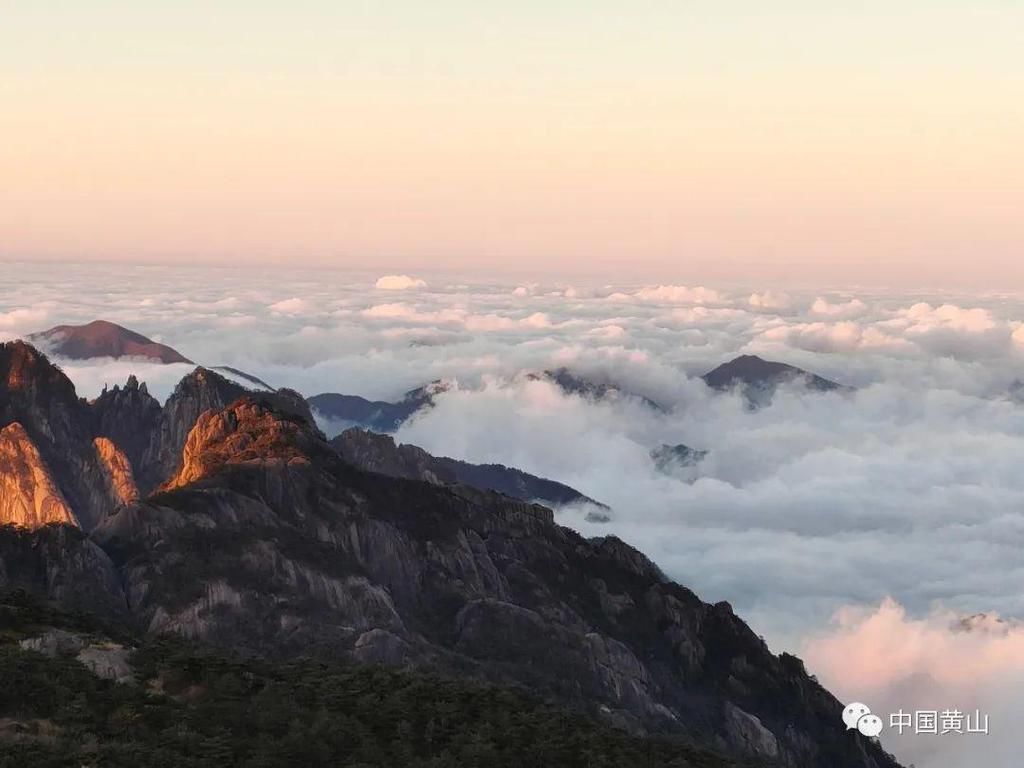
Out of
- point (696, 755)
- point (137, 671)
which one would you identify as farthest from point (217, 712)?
point (696, 755)

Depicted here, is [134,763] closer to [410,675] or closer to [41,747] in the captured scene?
[41,747]

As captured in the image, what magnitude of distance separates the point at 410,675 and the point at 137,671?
32983mm

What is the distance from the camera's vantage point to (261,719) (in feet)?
373

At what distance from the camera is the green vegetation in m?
102

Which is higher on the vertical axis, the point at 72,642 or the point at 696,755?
the point at 72,642

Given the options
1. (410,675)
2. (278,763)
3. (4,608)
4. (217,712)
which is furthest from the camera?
(410,675)

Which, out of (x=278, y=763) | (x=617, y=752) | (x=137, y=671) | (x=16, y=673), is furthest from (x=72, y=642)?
(x=617, y=752)

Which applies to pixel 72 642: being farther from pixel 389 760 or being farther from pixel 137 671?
pixel 389 760

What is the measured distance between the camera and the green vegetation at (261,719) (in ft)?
335

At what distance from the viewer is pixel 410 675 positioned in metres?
145

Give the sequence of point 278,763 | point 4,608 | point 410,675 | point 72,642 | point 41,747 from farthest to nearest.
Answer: point 410,675 → point 4,608 → point 72,642 → point 278,763 → point 41,747

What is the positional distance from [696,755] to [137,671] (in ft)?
182

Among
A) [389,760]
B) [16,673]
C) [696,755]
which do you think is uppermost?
[16,673]

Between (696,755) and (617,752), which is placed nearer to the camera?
(617,752)
